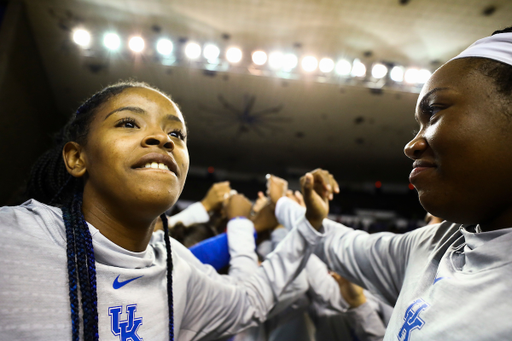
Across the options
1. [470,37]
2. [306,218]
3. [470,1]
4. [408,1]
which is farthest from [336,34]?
[306,218]

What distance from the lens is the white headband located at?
23.2 inches

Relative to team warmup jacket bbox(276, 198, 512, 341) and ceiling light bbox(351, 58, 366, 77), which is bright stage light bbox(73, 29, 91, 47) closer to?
ceiling light bbox(351, 58, 366, 77)

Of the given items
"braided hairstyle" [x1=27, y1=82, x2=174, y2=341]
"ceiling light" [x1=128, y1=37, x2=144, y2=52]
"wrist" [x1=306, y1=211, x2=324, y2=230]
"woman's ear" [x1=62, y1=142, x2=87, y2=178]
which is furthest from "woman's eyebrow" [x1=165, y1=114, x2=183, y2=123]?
"ceiling light" [x1=128, y1=37, x2=144, y2=52]

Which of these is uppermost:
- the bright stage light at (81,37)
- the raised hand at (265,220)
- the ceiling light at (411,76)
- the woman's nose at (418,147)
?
the bright stage light at (81,37)

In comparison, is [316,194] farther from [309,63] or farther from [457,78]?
[309,63]

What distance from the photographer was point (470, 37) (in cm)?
223

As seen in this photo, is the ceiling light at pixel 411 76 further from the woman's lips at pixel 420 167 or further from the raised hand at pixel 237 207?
the woman's lips at pixel 420 167

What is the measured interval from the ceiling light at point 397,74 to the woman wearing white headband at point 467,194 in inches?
83.5

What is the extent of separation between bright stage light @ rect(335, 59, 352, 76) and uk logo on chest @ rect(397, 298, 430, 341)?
7.49 feet

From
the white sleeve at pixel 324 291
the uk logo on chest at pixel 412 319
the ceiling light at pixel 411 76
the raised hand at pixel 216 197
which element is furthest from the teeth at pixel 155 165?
the ceiling light at pixel 411 76

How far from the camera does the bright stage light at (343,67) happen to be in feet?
8.25

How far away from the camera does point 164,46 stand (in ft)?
7.98

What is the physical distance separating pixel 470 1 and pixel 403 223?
353 cm

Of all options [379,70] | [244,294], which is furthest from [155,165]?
[379,70]
